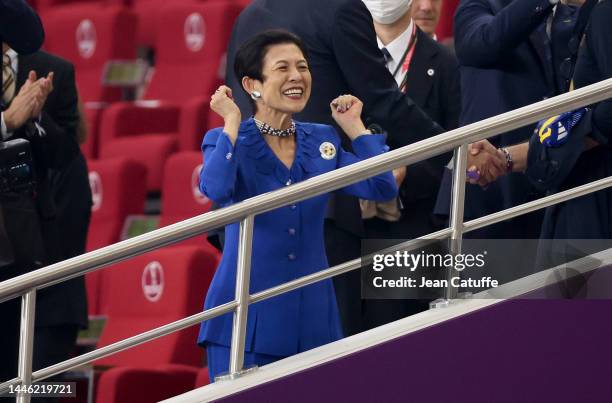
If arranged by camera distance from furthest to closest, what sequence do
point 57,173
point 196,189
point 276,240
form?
1. point 196,189
2. point 57,173
3. point 276,240

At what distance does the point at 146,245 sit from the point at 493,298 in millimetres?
742

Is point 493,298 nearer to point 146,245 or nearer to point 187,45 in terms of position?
point 146,245

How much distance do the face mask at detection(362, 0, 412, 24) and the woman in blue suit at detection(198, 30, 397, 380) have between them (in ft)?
2.45

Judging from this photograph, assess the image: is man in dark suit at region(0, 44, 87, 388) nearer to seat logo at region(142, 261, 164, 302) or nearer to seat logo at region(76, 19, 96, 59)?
seat logo at region(142, 261, 164, 302)

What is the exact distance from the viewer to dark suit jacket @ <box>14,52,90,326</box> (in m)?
4.02

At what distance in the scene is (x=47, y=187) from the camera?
4.06 m

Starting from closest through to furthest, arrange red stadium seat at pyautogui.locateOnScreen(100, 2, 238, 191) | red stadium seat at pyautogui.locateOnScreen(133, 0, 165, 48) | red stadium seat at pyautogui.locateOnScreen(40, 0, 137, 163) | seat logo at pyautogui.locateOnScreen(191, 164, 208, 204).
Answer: seat logo at pyautogui.locateOnScreen(191, 164, 208, 204) < red stadium seat at pyautogui.locateOnScreen(100, 2, 238, 191) < red stadium seat at pyautogui.locateOnScreen(40, 0, 137, 163) < red stadium seat at pyautogui.locateOnScreen(133, 0, 165, 48)

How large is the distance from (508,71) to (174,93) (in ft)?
11.8

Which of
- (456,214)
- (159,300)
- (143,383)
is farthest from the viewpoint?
(159,300)

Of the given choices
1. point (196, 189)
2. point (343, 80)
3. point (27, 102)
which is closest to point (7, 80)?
point (27, 102)

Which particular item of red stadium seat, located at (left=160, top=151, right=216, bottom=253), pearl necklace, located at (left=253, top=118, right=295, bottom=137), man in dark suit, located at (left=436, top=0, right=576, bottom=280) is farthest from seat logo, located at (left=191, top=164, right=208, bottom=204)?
pearl necklace, located at (left=253, top=118, right=295, bottom=137)

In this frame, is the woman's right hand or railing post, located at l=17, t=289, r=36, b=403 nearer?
railing post, located at l=17, t=289, r=36, b=403

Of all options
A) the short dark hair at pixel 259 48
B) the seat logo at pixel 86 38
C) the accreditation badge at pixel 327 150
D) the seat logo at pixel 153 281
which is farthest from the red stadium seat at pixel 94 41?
the accreditation badge at pixel 327 150

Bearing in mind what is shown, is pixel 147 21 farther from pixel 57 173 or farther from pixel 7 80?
pixel 7 80
